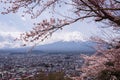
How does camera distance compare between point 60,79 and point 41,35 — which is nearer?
point 41,35

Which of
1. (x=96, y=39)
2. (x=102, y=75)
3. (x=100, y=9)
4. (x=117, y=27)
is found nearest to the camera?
(x=100, y=9)

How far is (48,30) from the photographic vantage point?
471 inches

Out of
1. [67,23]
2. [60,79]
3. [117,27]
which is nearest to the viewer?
[67,23]

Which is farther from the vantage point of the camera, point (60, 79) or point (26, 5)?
point (60, 79)

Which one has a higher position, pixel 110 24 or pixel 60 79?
pixel 110 24

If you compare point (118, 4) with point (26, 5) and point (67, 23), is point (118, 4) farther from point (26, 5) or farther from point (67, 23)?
point (26, 5)

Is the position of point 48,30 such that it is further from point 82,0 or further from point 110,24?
point 110,24

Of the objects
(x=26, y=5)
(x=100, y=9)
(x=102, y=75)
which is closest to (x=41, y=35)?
(x=26, y=5)

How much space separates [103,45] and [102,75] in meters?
5.58

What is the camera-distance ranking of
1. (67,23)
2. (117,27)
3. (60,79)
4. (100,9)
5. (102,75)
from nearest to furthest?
(100,9)
(67,23)
(117,27)
(102,75)
(60,79)

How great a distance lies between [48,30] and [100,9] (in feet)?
5.63

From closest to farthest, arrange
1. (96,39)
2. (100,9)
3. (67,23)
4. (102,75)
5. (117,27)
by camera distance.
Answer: (100,9), (67,23), (117,27), (96,39), (102,75)

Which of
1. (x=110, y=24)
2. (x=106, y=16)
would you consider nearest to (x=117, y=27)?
(x=110, y=24)

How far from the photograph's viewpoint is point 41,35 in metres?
11.9
